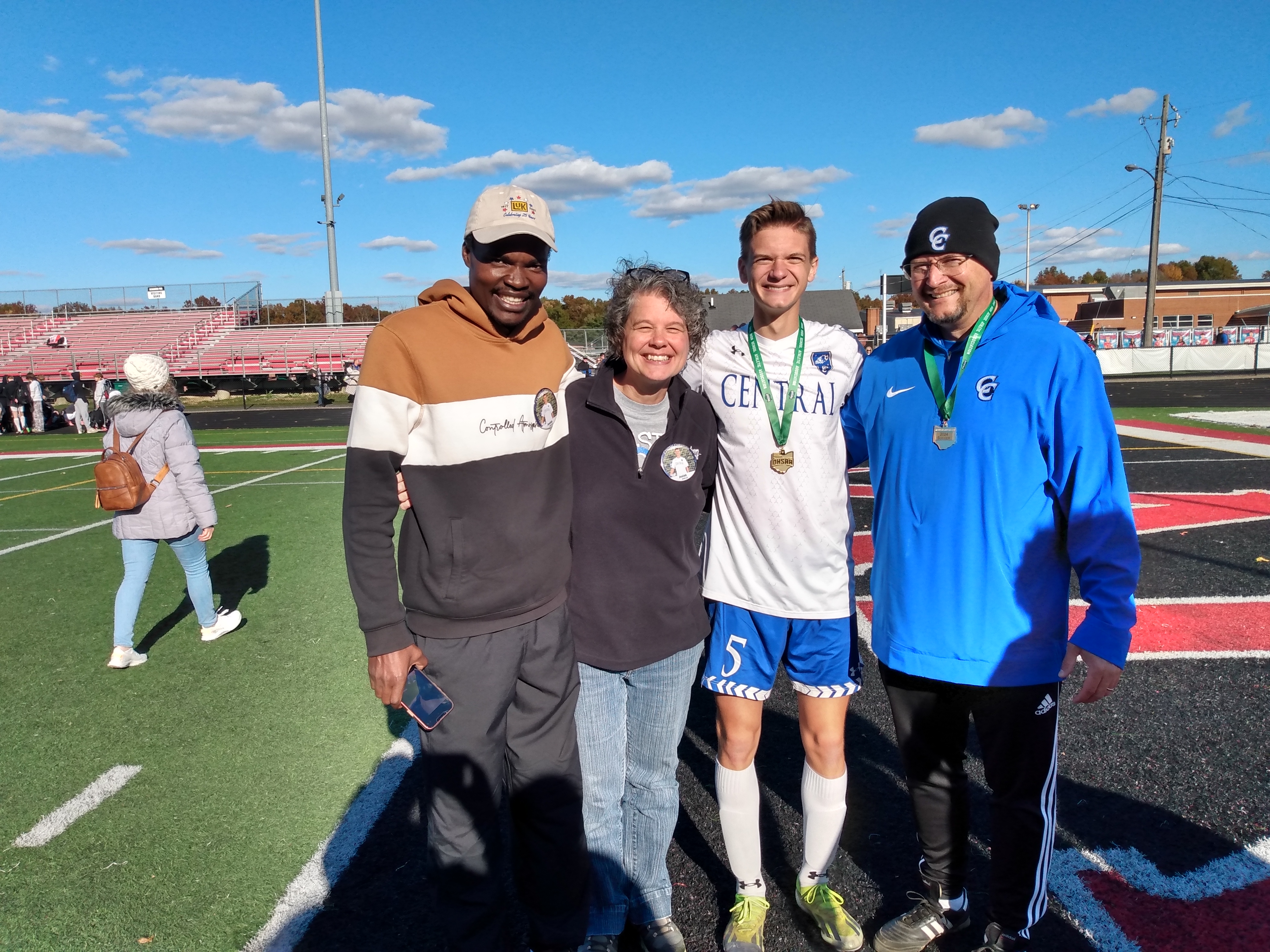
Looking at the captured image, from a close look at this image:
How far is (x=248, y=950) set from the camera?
7.77 ft

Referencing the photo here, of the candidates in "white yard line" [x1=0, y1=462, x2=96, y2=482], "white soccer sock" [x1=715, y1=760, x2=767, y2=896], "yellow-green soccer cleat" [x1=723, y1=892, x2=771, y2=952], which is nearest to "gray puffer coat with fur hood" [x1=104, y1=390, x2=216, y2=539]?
"white soccer sock" [x1=715, y1=760, x2=767, y2=896]

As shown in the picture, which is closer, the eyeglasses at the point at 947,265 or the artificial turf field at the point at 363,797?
the eyeglasses at the point at 947,265

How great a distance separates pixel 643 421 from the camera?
2332 mm

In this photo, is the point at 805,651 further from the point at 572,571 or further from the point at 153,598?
the point at 153,598

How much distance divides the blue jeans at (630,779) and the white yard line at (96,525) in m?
4.62

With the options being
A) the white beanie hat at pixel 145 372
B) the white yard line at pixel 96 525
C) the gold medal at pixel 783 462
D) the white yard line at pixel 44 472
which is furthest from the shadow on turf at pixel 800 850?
the white yard line at pixel 44 472

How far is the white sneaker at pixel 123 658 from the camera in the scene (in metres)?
4.67

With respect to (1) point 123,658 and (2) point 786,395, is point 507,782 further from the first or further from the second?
(1) point 123,658

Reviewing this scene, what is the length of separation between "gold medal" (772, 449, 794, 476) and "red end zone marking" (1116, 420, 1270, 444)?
43.5 ft

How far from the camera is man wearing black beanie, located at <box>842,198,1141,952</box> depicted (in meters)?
2.06

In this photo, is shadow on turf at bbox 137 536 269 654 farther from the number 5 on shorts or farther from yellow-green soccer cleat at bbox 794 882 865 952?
yellow-green soccer cleat at bbox 794 882 865 952

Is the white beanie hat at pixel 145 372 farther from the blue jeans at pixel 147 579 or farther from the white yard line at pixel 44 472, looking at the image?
the white yard line at pixel 44 472

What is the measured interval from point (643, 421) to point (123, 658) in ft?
13.4

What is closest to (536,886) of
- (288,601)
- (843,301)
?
(288,601)
